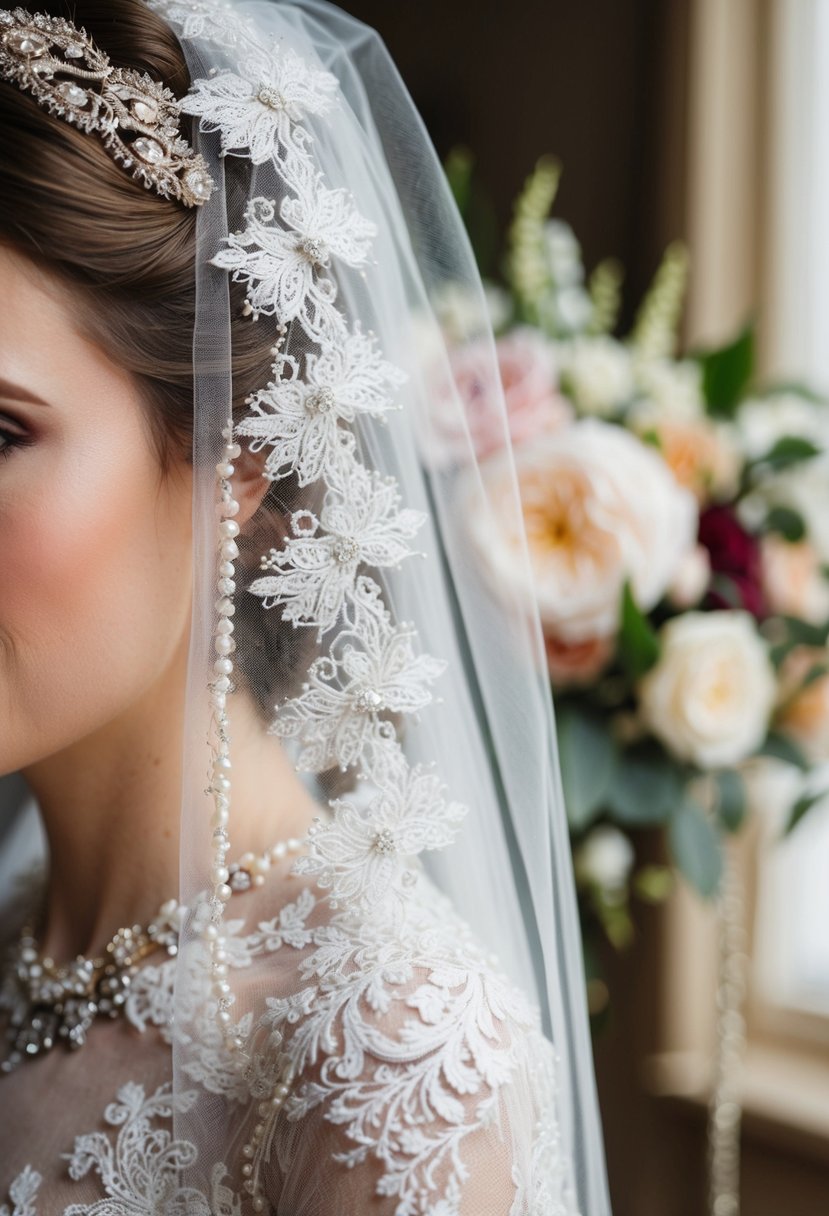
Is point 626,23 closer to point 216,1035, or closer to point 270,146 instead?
point 270,146

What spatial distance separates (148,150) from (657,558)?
652mm

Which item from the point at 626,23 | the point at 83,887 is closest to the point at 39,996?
the point at 83,887

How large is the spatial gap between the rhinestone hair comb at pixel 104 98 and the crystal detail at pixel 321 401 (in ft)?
0.58

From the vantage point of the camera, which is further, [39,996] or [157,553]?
[39,996]

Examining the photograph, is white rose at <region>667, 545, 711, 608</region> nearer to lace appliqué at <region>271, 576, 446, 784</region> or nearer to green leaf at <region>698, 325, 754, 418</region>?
green leaf at <region>698, 325, 754, 418</region>

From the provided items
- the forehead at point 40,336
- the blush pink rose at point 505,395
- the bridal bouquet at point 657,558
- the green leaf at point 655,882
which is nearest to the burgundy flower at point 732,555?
the bridal bouquet at point 657,558

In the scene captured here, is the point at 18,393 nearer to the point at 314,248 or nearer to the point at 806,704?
the point at 314,248

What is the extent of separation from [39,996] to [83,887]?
101mm

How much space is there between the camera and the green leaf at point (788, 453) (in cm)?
136

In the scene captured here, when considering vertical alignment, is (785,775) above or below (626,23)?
below

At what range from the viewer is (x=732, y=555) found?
133cm

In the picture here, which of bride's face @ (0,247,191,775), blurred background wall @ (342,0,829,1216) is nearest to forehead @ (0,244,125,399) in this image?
bride's face @ (0,247,191,775)

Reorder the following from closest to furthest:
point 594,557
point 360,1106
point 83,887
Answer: point 360,1106 → point 83,887 → point 594,557

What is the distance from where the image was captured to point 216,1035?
822mm
